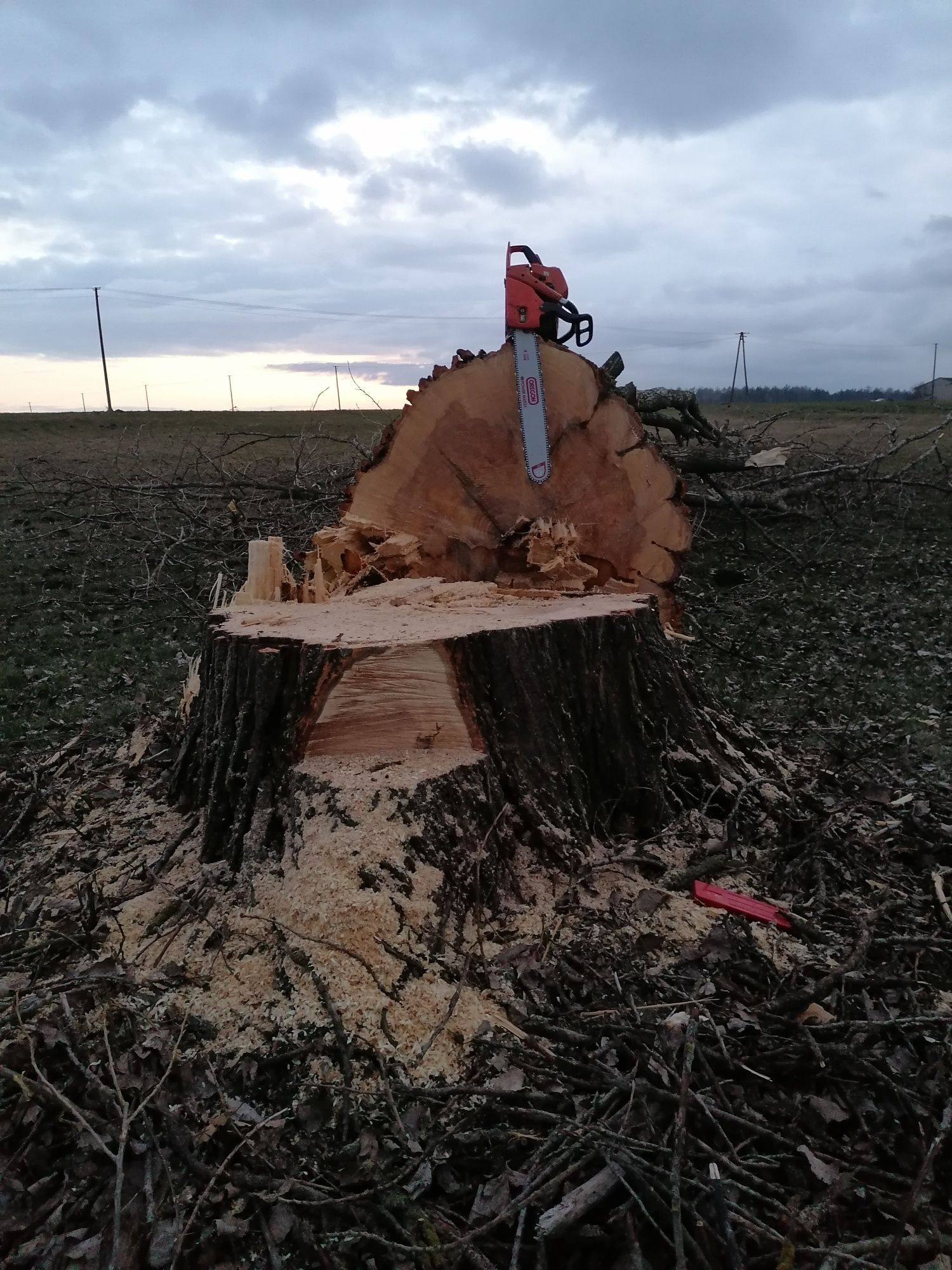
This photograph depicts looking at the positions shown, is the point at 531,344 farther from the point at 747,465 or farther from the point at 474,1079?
the point at 747,465

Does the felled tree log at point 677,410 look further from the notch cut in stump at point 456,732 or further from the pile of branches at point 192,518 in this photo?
the notch cut in stump at point 456,732

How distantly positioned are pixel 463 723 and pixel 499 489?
1.52m

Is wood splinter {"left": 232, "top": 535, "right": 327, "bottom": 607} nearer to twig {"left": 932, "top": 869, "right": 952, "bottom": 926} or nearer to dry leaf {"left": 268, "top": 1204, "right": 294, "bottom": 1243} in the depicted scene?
dry leaf {"left": 268, "top": 1204, "right": 294, "bottom": 1243}

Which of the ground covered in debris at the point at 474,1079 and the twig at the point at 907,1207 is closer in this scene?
the twig at the point at 907,1207

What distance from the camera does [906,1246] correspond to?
56.3 inches

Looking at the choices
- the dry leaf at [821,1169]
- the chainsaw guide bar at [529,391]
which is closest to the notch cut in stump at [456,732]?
the dry leaf at [821,1169]

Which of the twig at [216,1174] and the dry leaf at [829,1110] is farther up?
the twig at [216,1174]

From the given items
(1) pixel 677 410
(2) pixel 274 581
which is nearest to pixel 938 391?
(1) pixel 677 410

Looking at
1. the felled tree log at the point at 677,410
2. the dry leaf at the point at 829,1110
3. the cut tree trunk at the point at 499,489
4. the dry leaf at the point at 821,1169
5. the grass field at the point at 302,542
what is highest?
the felled tree log at the point at 677,410

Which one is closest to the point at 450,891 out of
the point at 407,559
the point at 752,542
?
the point at 407,559

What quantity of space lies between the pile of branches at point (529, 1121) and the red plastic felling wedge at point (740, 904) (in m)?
0.10

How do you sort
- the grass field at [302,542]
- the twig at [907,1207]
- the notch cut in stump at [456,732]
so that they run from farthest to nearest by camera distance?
the grass field at [302,542]
the notch cut in stump at [456,732]
the twig at [907,1207]

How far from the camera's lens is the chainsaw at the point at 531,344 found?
358 centimetres

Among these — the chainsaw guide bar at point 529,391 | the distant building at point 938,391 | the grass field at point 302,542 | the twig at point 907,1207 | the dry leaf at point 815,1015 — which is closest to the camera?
the twig at point 907,1207
